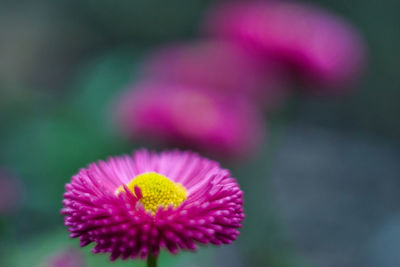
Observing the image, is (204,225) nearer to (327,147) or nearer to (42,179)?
(42,179)

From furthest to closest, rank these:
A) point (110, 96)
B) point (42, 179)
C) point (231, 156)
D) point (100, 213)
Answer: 1. point (110, 96)
2. point (42, 179)
3. point (231, 156)
4. point (100, 213)

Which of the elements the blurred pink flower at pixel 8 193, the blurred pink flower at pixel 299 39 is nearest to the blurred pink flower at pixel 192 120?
the blurred pink flower at pixel 299 39

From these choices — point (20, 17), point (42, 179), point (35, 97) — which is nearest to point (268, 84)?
point (42, 179)

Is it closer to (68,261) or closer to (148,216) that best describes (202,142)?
(68,261)

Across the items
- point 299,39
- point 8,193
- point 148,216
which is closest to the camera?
point 148,216

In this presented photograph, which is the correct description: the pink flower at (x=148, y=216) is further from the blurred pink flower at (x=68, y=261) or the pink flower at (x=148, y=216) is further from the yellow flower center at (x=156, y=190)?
→ the blurred pink flower at (x=68, y=261)

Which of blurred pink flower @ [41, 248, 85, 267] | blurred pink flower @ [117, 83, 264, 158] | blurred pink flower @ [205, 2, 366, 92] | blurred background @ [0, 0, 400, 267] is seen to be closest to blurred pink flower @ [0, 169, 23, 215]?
blurred background @ [0, 0, 400, 267]

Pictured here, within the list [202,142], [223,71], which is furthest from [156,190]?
[223,71]
